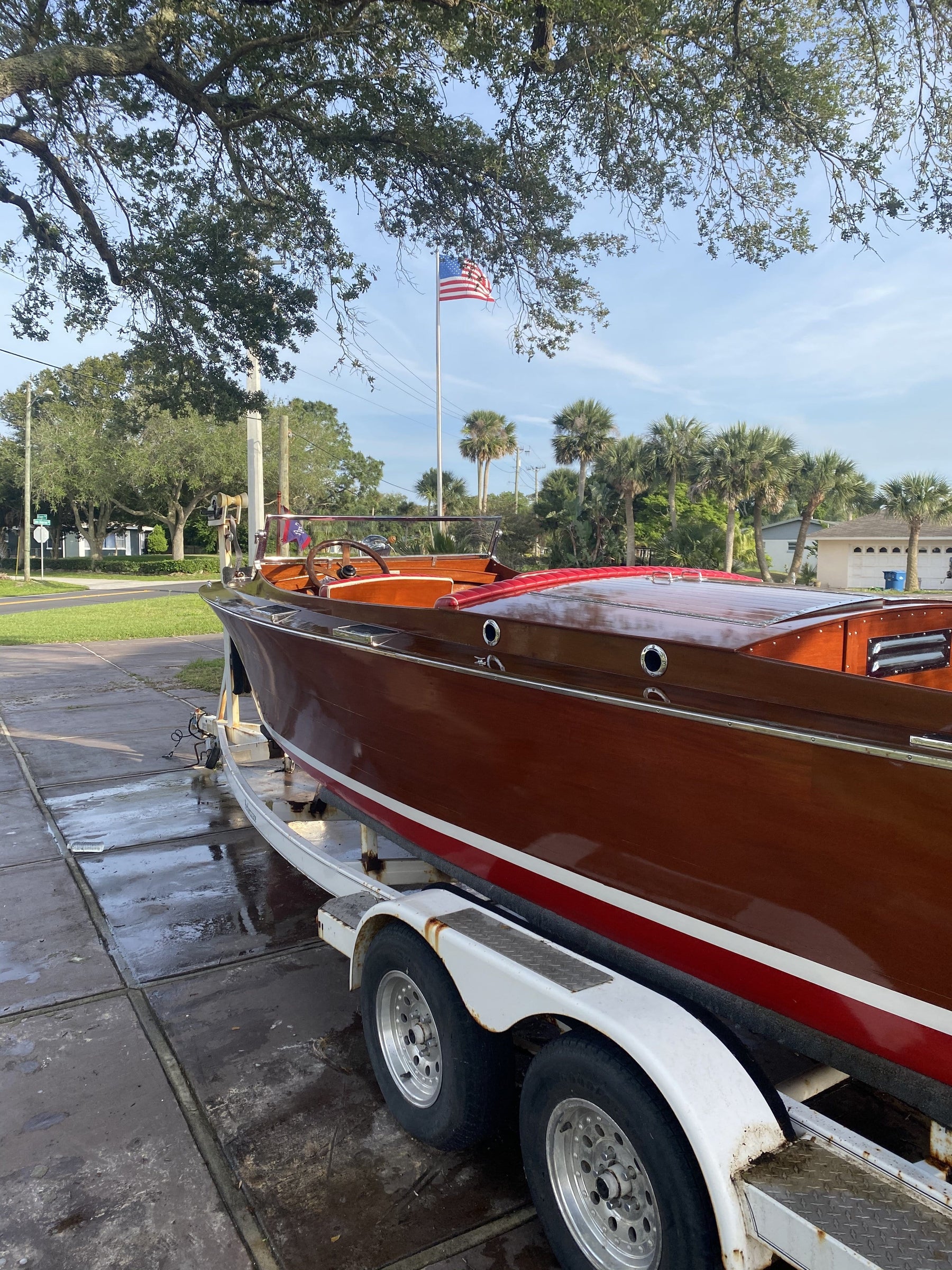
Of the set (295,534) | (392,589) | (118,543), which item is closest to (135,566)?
(118,543)

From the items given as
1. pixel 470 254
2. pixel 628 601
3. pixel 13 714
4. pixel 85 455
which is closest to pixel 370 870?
pixel 628 601

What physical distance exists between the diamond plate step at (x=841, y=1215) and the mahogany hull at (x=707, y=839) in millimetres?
232

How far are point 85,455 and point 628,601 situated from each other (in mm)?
41275

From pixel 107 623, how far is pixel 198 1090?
1695 centimetres

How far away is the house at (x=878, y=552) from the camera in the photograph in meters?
38.5

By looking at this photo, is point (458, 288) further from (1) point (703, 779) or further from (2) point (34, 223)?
(1) point (703, 779)

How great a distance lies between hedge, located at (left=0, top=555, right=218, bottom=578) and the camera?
42062mm

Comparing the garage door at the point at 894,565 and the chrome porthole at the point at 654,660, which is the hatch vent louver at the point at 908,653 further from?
the garage door at the point at 894,565

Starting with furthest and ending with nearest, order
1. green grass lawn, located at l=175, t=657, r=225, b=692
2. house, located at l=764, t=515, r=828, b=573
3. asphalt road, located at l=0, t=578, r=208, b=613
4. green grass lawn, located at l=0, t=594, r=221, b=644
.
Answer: house, located at l=764, t=515, r=828, b=573
asphalt road, located at l=0, t=578, r=208, b=613
green grass lawn, located at l=0, t=594, r=221, b=644
green grass lawn, located at l=175, t=657, r=225, b=692

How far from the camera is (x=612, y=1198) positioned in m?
1.97

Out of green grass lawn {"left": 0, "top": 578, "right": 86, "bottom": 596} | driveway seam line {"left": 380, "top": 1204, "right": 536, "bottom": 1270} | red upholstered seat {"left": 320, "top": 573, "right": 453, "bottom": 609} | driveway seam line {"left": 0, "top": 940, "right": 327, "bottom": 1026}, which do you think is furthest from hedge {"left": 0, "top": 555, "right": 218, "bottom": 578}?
driveway seam line {"left": 380, "top": 1204, "right": 536, "bottom": 1270}

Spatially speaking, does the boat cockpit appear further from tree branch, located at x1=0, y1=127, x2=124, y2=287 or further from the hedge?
the hedge

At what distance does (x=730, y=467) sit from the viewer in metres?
32.7

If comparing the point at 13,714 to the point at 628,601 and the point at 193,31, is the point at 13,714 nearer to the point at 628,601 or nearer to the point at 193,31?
the point at 193,31
